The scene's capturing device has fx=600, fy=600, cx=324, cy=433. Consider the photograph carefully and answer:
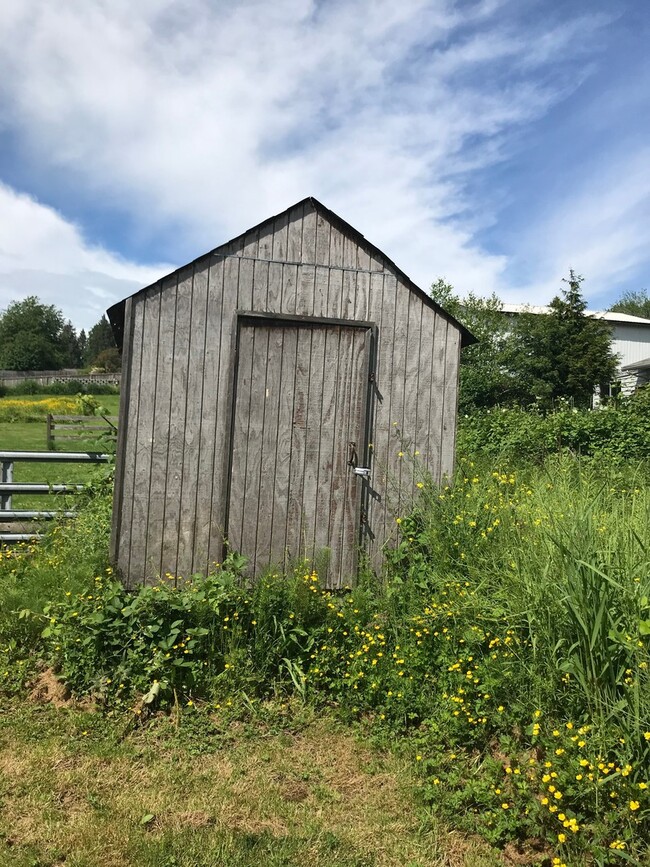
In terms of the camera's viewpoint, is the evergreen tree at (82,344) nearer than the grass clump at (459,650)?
No

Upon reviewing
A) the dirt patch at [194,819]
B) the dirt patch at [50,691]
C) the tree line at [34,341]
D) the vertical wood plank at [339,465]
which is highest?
the tree line at [34,341]

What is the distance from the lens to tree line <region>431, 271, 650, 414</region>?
22.5m

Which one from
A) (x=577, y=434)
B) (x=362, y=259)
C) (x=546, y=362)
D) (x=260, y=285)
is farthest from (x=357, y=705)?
(x=546, y=362)

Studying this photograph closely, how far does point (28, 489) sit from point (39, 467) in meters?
9.15

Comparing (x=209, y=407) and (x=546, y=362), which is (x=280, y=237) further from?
(x=546, y=362)

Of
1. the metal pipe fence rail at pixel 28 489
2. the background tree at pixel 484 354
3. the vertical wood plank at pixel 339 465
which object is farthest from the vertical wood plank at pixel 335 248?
the background tree at pixel 484 354

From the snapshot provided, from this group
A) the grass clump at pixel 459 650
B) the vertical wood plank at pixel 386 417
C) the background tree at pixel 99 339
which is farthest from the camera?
the background tree at pixel 99 339

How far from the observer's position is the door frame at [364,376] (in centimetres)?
498

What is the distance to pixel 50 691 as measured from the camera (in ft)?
12.9

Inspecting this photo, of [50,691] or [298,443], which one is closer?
[50,691]

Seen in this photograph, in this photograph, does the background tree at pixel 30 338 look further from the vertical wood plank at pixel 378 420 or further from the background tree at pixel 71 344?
the vertical wood plank at pixel 378 420

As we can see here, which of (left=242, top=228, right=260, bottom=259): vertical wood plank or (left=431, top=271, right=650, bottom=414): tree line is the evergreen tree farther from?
(left=242, top=228, right=260, bottom=259): vertical wood plank

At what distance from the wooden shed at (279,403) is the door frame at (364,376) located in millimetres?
11

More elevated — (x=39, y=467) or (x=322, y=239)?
(x=322, y=239)
